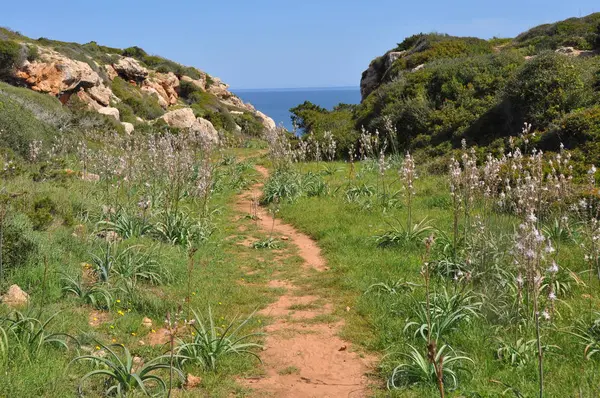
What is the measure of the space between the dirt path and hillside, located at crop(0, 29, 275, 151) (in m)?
12.9

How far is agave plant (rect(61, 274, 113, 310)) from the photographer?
250 inches

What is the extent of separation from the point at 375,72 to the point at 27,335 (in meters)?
31.6

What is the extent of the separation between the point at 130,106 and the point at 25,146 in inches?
902

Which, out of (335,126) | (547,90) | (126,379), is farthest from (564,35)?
(126,379)

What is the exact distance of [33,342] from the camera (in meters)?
4.75

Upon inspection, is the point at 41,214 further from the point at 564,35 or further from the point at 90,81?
the point at 90,81

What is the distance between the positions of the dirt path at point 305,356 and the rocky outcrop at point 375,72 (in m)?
26.8

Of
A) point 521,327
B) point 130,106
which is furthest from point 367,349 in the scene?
point 130,106

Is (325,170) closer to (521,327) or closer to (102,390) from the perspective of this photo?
(521,327)

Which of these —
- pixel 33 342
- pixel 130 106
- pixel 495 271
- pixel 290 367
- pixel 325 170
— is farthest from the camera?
pixel 130 106

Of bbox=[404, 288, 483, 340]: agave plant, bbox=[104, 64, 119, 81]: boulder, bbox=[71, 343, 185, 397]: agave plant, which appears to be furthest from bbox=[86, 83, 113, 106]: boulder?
bbox=[71, 343, 185, 397]: agave plant

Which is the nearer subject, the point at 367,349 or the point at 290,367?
the point at 290,367

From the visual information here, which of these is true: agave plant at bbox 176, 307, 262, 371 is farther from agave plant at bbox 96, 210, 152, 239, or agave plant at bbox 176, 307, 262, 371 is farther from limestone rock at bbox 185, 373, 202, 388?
agave plant at bbox 96, 210, 152, 239

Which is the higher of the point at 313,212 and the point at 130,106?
the point at 130,106
